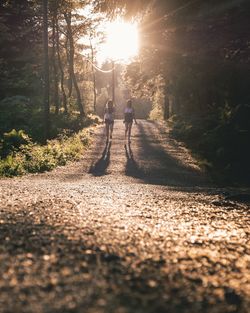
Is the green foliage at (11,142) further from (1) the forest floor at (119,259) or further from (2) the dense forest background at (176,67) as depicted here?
(1) the forest floor at (119,259)

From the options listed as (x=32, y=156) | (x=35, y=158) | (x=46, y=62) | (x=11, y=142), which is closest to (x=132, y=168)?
(x=35, y=158)

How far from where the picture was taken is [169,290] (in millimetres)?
2225

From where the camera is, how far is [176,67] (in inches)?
1139

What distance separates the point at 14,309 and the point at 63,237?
53.7 inches

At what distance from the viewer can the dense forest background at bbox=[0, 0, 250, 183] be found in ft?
23.6

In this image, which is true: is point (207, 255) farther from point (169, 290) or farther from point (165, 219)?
point (165, 219)

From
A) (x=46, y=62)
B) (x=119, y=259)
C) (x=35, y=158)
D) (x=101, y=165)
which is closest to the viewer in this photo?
(x=119, y=259)

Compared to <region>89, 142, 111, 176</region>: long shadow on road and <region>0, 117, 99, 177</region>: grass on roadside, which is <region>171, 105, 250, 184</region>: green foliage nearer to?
<region>89, 142, 111, 176</region>: long shadow on road

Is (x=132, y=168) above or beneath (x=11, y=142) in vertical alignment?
beneath

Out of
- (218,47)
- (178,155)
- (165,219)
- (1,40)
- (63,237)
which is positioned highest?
(1,40)

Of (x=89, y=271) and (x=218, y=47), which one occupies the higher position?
(x=218, y=47)

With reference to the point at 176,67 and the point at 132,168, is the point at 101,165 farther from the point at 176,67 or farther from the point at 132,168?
the point at 176,67

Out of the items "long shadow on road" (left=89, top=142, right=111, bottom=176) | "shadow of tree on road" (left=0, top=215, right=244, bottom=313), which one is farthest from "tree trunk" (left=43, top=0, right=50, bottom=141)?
"shadow of tree on road" (left=0, top=215, right=244, bottom=313)

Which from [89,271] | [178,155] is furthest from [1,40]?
[89,271]
